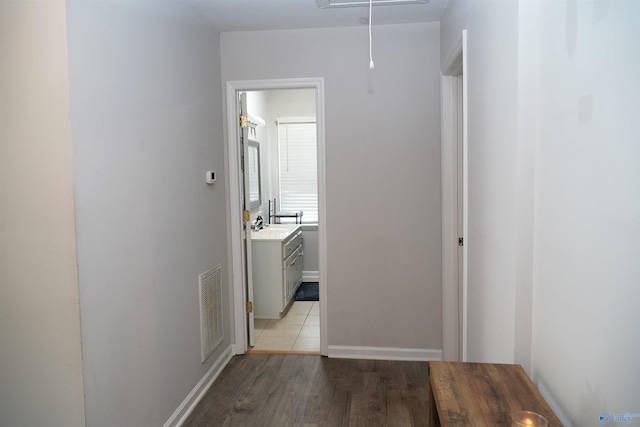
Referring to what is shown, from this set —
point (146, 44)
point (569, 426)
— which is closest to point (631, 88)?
point (569, 426)

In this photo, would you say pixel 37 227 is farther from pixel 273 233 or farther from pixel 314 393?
pixel 273 233

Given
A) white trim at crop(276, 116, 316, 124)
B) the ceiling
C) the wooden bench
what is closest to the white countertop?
white trim at crop(276, 116, 316, 124)

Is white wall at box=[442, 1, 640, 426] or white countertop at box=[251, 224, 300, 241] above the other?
white wall at box=[442, 1, 640, 426]

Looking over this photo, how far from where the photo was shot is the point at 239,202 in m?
3.56

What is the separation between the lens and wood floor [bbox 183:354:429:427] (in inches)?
105

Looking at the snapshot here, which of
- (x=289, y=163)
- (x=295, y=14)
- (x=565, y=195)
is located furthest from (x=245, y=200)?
(x=565, y=195)

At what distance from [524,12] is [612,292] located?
953mm

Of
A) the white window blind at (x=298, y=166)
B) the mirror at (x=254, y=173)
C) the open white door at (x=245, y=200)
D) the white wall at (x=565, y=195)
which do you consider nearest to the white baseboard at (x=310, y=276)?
the white window blind at (x=298, y=166)

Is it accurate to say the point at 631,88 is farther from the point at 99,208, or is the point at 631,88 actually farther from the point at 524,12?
the point at 99,208

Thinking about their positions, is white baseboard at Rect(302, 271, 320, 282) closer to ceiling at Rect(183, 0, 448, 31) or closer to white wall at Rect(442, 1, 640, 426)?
ceiling at Rect(183, 0, 448, 31)

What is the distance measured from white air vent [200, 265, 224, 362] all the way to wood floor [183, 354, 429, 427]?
270 mm

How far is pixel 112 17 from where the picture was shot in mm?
1977

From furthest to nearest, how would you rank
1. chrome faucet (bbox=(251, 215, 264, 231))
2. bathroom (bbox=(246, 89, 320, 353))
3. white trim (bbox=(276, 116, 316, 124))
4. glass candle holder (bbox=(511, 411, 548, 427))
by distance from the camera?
white trim (bbox=(276, 116, 316, 124)) < bathroom (bbox=(246, 89, 320, 353)) < chrome faucet (bbox=(251, 215, 264, 231)) < glass candle holder (bbox=(511, 411, 548, 427))

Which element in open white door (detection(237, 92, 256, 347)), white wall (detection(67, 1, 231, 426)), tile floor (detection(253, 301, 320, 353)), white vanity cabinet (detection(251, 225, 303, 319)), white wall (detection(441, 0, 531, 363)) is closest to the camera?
white wall (detection(441, 0, 531, 363))
